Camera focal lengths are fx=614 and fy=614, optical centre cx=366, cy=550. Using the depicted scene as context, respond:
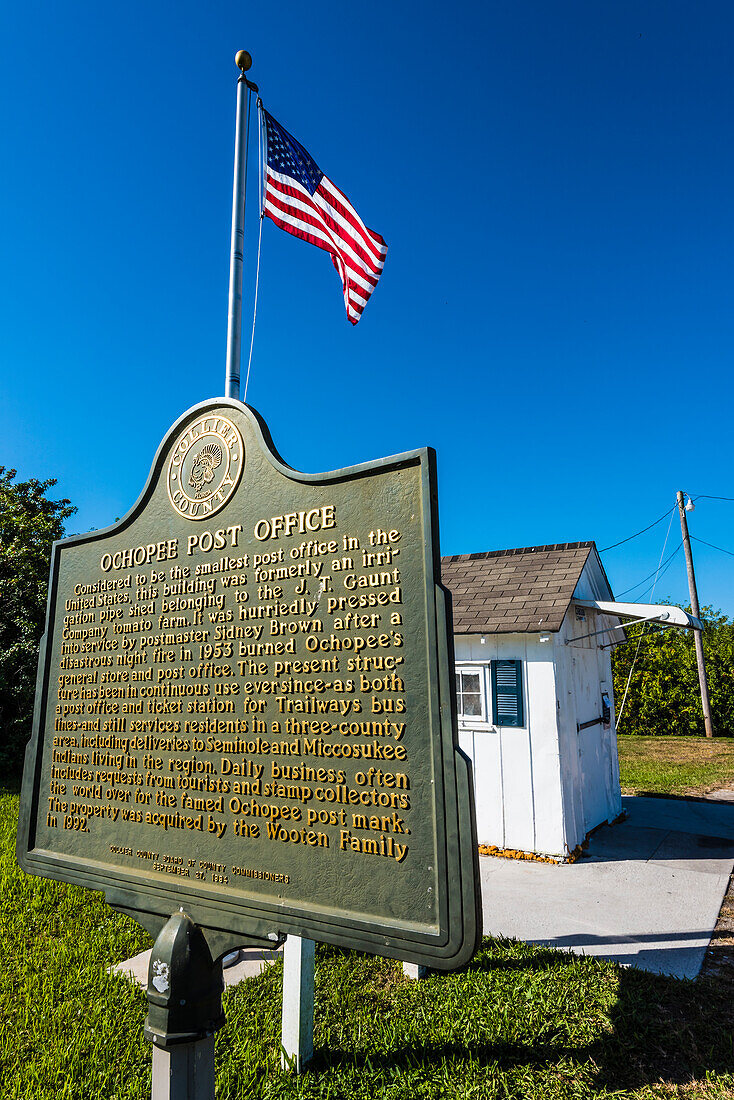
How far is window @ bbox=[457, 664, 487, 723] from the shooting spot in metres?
8.06

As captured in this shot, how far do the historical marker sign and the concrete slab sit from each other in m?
2.15

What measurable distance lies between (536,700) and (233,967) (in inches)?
177

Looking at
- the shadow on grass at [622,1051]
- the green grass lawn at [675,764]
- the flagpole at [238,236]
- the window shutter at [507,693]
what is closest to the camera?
the shadow on grass at [622,1051]

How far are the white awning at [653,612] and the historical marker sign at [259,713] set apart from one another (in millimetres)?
6655

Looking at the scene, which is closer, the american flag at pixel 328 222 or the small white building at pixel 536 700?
the american flag at pixel 328 222

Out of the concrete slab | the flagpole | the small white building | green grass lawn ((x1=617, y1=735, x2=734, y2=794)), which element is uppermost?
the flagpole

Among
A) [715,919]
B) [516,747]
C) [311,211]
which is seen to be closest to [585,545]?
[516,747]

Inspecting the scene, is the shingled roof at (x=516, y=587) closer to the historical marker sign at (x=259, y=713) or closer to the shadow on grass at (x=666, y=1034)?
the shadow on grass at (x=666, y=1034)

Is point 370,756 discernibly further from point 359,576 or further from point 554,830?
point 554,830

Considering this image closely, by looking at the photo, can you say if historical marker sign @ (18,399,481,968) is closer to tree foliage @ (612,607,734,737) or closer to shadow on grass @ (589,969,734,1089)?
shadow on grass @ (589,969,734,1089)

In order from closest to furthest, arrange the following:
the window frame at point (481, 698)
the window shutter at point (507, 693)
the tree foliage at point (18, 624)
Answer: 1. the window shutter at point (507, 693)
2. the window frame at point (481, 698)
3. the tree foliage at point (18, 624)

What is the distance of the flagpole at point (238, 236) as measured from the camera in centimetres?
399

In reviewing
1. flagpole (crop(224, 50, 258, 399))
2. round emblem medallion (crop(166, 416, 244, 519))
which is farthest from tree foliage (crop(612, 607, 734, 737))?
round emblem medallion (crop(166, 416, 244, 519))

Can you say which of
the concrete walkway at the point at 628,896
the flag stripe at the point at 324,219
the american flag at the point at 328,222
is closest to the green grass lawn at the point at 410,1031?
the concrete walkway at the point at 628,896
